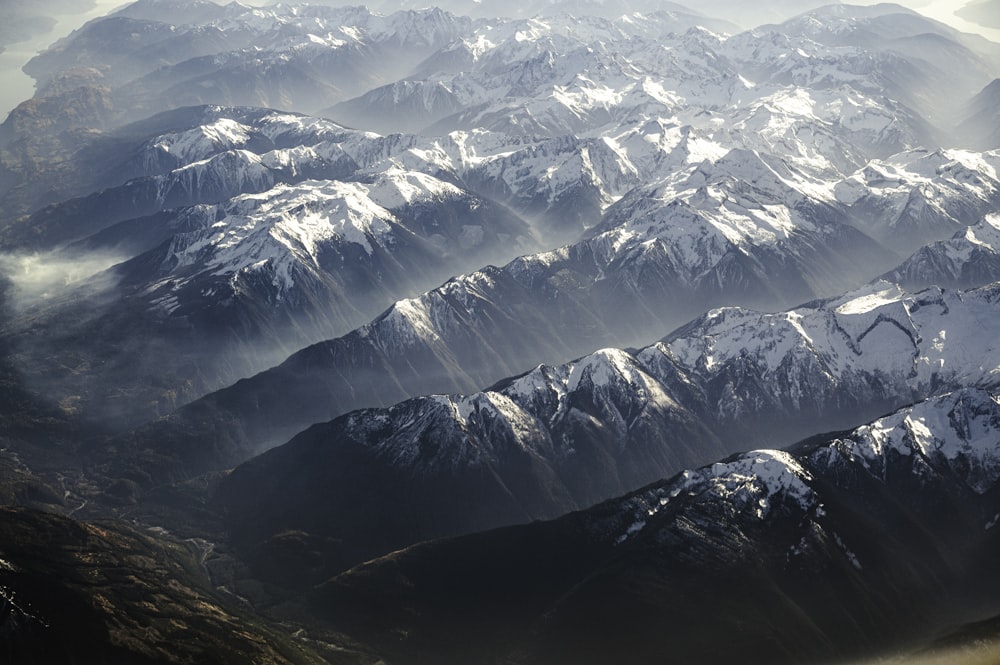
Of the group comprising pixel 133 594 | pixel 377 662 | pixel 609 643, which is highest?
pixel 133 594

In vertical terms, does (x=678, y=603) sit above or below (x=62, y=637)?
below

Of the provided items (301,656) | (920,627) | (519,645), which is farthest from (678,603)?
(301,656)

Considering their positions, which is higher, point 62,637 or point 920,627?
point 62,637

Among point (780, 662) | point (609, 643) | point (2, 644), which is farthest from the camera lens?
point (609, 643)

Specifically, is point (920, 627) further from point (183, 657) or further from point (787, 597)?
point (183, 657)

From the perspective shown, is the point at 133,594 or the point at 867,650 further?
the point at 133,594

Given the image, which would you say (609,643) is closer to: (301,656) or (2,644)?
(301,656)

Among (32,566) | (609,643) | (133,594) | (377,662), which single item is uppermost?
(32,566)

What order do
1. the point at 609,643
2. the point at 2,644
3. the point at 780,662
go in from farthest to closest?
the point at 609,643 < the point at 780,662 < the point at 2,644

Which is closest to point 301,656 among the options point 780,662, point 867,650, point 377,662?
point 377,662
